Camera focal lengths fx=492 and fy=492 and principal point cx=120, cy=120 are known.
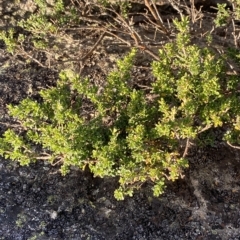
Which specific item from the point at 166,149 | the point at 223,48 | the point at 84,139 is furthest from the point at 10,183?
the point at 223,48

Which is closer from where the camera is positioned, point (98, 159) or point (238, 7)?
point (98, 159)

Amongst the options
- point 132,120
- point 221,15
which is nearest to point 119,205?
point 132,120

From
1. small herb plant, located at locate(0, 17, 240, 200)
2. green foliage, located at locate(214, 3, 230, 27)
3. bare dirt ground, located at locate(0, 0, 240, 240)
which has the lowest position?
bare dirt ground, located at locate(0, 0, 240, 240)

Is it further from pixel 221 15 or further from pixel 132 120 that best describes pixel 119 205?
pixel 221 15

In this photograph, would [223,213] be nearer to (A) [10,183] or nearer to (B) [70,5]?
(A) [10,183]

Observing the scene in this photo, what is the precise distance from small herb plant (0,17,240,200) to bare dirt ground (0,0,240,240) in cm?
25

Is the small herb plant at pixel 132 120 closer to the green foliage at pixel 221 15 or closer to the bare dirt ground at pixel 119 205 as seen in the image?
the bare dirt ground at pixel 119 205

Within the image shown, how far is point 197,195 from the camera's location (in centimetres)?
321

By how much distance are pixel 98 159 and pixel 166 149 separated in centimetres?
46

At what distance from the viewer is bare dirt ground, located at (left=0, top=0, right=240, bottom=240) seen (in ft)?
9.89

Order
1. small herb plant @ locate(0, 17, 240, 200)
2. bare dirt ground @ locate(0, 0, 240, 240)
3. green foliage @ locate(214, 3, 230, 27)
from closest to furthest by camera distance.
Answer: small herb plant @ locate(0, 17, 240, 200)
bare dirt ground @ locate(0, 0, 240, 240)
green foliage @ locate(214, 3, 230, 27)

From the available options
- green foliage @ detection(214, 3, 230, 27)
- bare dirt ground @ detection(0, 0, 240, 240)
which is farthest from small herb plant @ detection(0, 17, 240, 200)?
green foliage @ detection(214, 3, 230, 27)

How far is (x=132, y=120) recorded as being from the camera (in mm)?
2869

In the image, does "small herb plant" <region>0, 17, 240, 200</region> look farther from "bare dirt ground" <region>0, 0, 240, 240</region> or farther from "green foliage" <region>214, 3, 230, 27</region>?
"green foliage" <region>214, 3, 230, 27</region>
